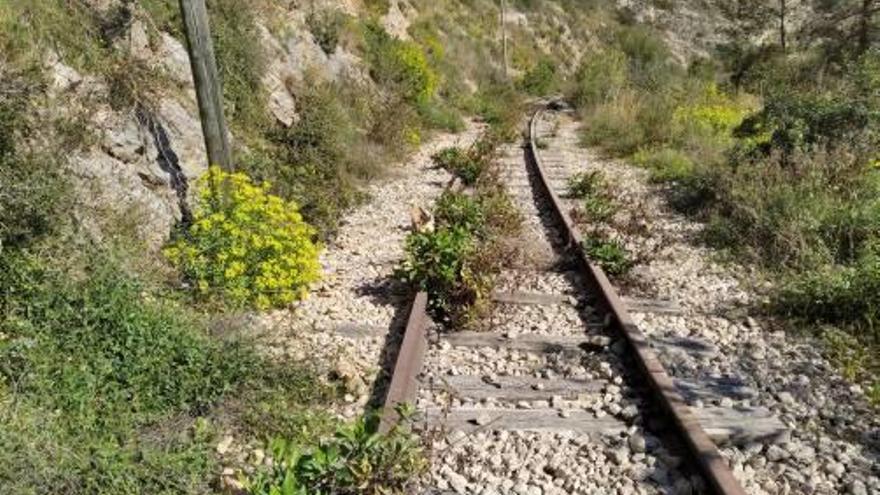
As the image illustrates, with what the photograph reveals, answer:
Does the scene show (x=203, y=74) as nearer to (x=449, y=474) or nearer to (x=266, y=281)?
(x=266, y=281)

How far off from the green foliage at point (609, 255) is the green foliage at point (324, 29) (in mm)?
8936

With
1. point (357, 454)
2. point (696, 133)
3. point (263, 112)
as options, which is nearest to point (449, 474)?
point (357, 454)

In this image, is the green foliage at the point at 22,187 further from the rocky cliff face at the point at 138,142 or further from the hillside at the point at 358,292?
the rocky cliff face at the point at 138,142

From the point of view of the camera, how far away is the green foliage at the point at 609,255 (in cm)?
621

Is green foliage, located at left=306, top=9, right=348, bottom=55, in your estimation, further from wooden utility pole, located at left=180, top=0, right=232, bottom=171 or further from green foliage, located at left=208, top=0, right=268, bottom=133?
wooden utility pole, located at left=180, top=0, right=232, bottom=171

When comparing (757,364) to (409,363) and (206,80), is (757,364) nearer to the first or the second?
(409,363)

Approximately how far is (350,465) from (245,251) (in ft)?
9.75

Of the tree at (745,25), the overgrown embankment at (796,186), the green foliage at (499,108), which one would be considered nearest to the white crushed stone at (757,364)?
the overgrown embankment at (796,186)

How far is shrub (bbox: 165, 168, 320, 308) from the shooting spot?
18.2 ft

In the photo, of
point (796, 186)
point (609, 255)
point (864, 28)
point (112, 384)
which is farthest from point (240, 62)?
point (864, 28)

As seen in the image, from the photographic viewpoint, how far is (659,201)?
9328mm

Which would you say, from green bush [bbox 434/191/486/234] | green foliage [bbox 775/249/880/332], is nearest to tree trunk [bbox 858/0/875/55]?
green bush [bbox 434/191/486/234]

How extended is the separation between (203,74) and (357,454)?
14.9 ft

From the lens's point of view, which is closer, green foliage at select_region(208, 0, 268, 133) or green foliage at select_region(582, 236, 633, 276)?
green foliage at select_region(582, 236, 633, 276)
